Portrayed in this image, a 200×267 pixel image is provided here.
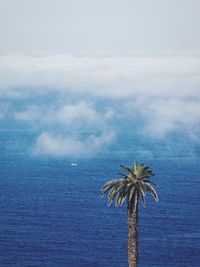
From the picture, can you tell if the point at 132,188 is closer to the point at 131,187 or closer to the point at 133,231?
Result: the point at 131,187

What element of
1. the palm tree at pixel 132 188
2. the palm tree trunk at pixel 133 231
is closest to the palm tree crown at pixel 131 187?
the palm tree at pixel 132 188

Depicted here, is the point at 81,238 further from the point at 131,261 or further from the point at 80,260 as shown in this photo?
the point at 131,261

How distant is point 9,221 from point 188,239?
58.5m

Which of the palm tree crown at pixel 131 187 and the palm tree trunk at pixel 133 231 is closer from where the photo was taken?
the palm tree crown at pixel 131 187

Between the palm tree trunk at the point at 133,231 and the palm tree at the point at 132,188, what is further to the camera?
the palm tree trunk at the point at 133,231

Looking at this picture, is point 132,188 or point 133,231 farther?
point 133,231

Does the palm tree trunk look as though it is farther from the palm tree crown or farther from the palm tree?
the palm tree crown

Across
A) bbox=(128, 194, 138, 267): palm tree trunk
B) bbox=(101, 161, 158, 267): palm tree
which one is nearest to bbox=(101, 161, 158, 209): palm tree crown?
bbox=(101, 161, 158, 267): palm tree

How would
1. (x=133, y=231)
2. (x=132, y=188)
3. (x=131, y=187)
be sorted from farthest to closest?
(x=133, y=231)
(x=131, y=187)
(x=132, y=188)

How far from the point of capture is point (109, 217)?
19850 cm

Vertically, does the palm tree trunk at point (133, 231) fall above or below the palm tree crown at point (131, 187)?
below

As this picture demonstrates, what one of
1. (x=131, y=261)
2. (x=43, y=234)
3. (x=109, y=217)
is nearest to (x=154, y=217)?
(x=109, y=217)

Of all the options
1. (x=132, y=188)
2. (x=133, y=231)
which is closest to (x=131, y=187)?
(x=132, y=188)

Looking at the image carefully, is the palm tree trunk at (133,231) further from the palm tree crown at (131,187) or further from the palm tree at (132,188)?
the palm tree crown at (131,187)
